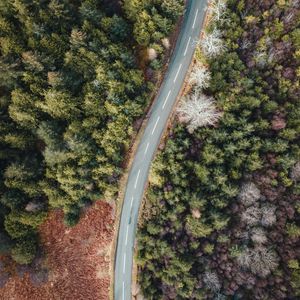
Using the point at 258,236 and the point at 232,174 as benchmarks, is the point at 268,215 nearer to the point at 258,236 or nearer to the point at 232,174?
the point at 258,236

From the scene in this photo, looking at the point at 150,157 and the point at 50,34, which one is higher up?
the point at 50,34

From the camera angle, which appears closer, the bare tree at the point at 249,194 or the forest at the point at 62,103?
the forest at the point at 62,103

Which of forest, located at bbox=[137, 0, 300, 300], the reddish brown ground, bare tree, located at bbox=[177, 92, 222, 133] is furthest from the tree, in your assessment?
bare tree, located at bbox=[177, 92, 222, 133]

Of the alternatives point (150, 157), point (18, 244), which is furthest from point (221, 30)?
point (18, 244)

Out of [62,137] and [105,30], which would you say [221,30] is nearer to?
[105,30]

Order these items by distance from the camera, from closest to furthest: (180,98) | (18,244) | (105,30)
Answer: (18,244) < (105,30) < (180,98)

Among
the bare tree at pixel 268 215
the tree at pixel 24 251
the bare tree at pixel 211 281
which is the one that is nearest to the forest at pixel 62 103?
the tree at pixel 24 251

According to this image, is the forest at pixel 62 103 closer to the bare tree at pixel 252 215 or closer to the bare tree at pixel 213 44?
the bare tree at pixel 213 44
